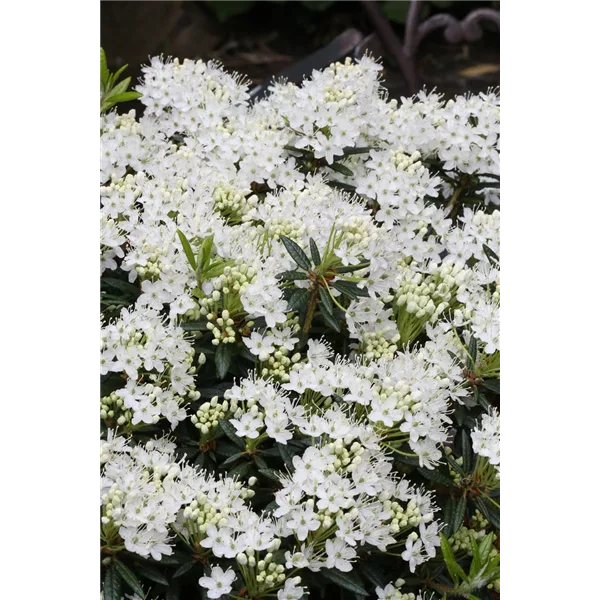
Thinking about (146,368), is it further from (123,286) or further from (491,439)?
(491,439)

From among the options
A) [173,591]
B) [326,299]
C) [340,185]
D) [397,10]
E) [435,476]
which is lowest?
[173,591]

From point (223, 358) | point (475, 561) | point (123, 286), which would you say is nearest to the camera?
point (475, 561)

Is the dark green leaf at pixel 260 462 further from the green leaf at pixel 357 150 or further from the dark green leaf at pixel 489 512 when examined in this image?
the green leaf at pixel 357 150

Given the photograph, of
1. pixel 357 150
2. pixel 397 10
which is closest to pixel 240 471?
pixel 357 150

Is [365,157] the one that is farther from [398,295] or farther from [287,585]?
[287,585]

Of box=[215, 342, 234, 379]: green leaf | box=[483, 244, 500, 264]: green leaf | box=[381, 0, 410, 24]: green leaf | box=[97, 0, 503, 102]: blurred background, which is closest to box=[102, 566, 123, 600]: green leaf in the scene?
box=[215, 342, 234, 379]: green leaf

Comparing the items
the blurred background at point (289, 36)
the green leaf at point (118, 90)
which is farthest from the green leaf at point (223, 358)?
the blurred background at point (289, 36)

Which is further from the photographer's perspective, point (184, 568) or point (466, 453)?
point (466, 453)

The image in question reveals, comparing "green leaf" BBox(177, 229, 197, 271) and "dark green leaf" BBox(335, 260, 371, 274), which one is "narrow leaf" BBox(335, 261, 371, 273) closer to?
"dark green leaf" BBox(335, 260, 371, 274)
